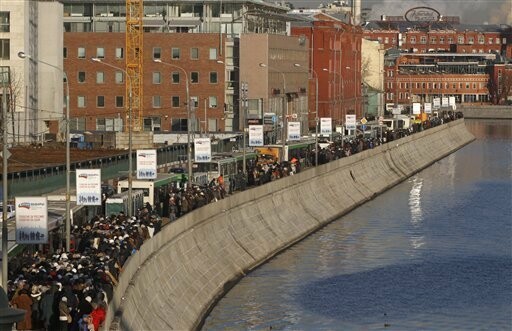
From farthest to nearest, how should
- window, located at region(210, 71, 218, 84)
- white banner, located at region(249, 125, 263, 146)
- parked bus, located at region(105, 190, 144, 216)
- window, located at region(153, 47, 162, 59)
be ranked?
1. window, located at region(210, 71, 218, 84)
2. window, located at region(153, 47, 162, 59)
3. white banner, located at region(249, 125, 263, 146)
4. parked bus, located at region(105, 190, 144, 216)

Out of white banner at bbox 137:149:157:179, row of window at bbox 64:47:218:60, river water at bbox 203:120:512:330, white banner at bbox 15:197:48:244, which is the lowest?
river water at bbox 203:120:512:330

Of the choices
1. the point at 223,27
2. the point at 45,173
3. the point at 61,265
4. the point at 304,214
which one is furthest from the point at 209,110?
the point at 61,265

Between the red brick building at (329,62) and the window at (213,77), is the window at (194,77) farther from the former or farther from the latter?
the red brick building at (329,62)

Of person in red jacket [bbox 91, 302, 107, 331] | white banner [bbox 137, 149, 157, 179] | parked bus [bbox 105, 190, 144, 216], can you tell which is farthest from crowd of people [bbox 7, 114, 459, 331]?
white banner [bbox 137, 149, 157, 179]

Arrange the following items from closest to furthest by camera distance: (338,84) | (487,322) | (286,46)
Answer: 1. (487,322)
2. (286,46)
3. (338,84)

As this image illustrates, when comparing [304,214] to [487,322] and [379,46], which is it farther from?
[379,46]

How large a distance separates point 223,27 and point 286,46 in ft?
28.9

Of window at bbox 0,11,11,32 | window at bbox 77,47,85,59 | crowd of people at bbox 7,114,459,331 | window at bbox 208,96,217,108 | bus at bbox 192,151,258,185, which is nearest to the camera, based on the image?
crowd of people at bbox 7,114,459,331

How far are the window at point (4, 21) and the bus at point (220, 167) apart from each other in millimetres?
26451

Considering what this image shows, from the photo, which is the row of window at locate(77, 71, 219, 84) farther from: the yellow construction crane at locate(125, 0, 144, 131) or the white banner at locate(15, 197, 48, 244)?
the white banner at locate(15, 197, 48, 244)

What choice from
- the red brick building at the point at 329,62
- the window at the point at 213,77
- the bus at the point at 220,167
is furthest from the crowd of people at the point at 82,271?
the red brick building at the point at 329,62

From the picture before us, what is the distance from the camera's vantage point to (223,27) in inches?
4801

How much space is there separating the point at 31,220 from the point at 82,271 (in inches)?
69.5

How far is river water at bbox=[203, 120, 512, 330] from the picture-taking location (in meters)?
41.4
